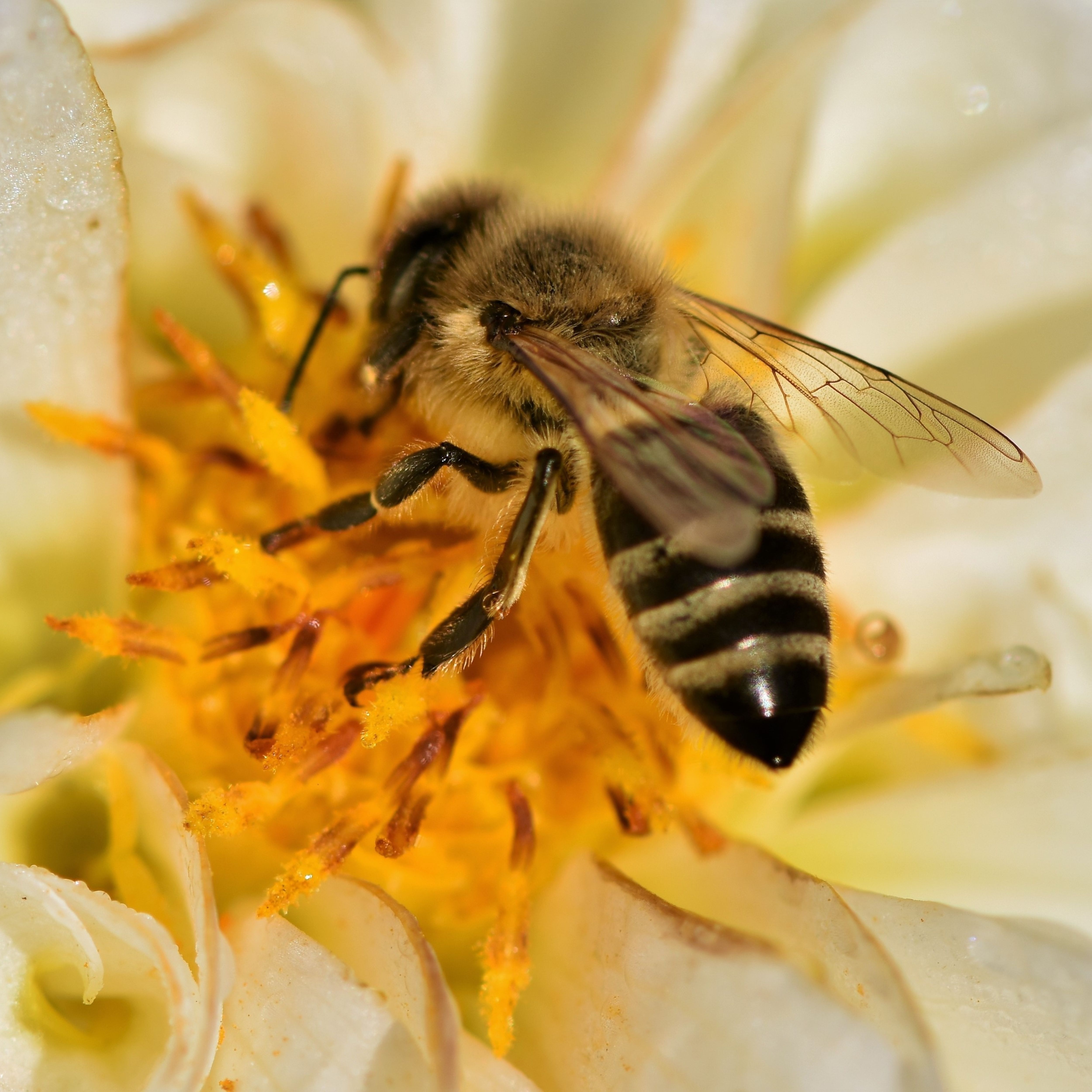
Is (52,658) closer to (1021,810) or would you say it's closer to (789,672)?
(789,672)

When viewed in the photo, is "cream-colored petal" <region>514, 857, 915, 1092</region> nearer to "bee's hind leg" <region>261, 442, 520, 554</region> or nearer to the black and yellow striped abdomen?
the black and yellow striped abdomen

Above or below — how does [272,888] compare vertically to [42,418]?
below

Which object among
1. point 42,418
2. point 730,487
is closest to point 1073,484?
point 730,487

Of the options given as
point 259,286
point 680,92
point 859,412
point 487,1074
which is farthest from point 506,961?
point 680,92

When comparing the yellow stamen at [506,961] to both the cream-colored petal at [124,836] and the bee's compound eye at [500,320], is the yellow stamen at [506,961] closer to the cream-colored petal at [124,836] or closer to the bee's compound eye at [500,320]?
the cream-colored petal at [124,836]

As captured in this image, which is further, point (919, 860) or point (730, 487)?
point (919, 860)

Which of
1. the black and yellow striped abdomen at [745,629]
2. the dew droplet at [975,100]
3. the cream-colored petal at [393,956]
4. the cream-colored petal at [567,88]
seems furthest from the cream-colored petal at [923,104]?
the cream-colored petal at [393,956]

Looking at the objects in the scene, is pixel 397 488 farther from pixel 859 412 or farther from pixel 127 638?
pixel 859 412
